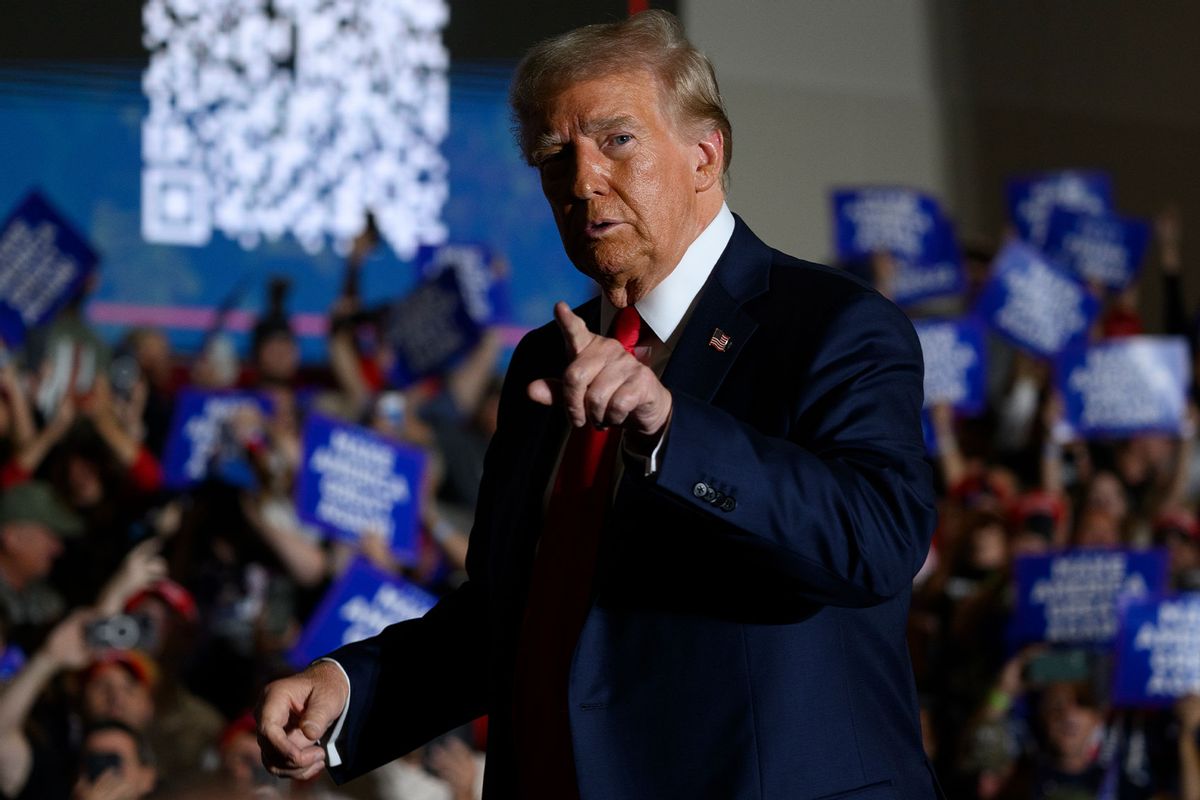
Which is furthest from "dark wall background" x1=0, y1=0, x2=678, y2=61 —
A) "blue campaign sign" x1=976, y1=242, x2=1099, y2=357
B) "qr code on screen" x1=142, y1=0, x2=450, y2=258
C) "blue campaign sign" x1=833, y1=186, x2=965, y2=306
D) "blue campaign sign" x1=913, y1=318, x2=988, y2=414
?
"blue campaign sign" x1=976, y1=242, x2=1099, y2=357

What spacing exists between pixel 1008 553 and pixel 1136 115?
4.59 m

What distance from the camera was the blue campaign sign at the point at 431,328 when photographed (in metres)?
4.88

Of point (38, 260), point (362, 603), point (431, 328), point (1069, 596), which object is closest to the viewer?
point (362, 603)

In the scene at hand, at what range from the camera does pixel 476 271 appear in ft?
17.1

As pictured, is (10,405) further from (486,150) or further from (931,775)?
(931,775)

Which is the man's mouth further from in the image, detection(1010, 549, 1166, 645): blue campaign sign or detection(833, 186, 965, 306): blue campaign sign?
detection(833, 186, 965, 306): blue campaign sign

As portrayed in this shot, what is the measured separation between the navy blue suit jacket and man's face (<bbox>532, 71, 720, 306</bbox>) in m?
0.07

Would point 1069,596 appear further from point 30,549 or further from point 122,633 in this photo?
point 30,549

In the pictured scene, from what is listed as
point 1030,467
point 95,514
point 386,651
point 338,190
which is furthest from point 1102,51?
point 386,651

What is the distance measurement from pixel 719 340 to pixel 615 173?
0.49 ft

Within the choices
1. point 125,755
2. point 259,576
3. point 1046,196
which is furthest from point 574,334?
point 1046,196

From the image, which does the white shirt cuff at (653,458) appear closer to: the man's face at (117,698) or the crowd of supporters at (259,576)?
the crowd of supporters at (259,576)

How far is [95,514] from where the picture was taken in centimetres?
448

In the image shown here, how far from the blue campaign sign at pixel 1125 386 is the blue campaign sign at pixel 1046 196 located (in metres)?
1.35
